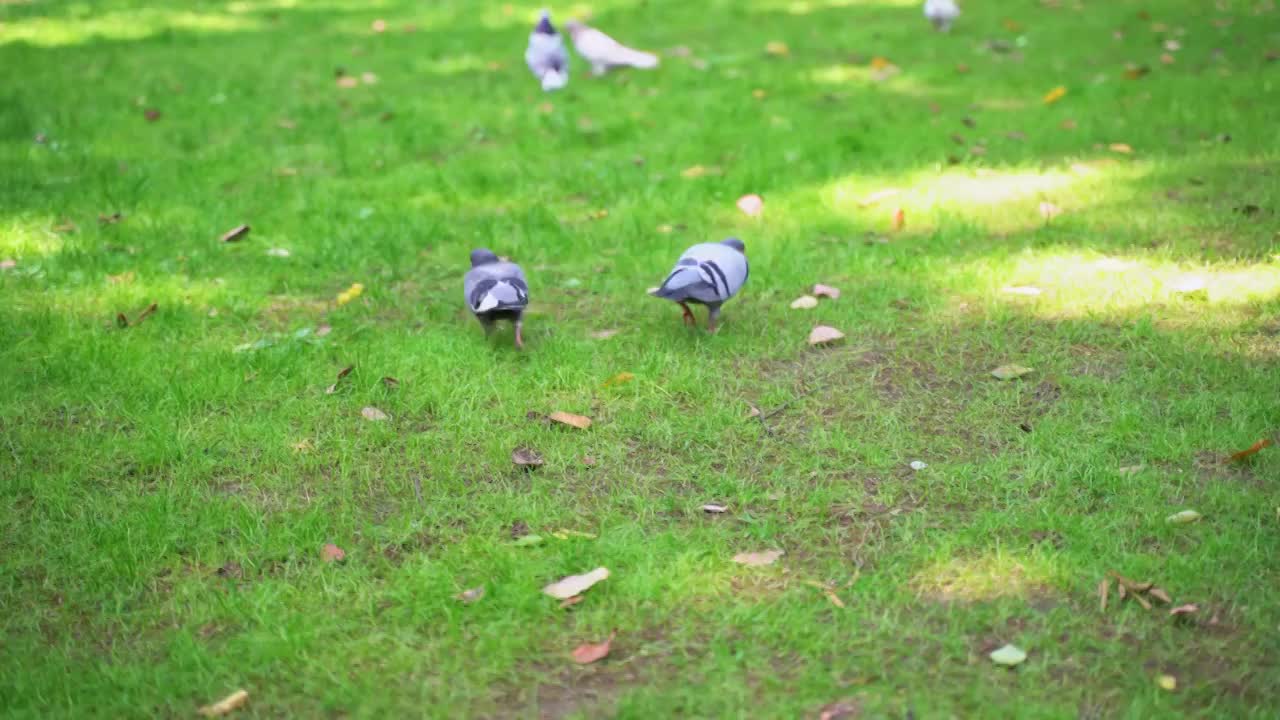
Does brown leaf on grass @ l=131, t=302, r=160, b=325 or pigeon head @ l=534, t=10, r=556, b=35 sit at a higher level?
pigeon head @ l=534, t=10, r=556, b=35

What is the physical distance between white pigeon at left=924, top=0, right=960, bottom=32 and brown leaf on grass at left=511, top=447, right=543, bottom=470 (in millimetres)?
6511

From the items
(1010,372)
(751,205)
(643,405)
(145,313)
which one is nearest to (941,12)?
(751,205)

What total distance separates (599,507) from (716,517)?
12.3 inches

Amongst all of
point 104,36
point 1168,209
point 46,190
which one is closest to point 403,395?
point 46,190

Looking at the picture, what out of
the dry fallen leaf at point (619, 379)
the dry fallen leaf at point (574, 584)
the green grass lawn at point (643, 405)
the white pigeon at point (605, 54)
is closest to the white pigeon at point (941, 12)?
the green grass lawn at point (643, 405)

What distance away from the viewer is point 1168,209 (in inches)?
192

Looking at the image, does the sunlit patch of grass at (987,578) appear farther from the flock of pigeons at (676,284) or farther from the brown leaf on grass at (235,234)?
the brown leaf on grass at (235,234)

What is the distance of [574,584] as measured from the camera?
2.54 m

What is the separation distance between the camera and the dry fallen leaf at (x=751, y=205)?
16.6 ft

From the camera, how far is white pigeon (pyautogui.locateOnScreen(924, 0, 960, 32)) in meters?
8.37

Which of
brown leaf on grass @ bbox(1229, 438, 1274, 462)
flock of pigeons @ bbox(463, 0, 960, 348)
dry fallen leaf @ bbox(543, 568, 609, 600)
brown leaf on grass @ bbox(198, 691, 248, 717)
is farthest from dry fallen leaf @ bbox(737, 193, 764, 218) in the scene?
brown leaf on grass @ bbox(198, 691, 248, 717)

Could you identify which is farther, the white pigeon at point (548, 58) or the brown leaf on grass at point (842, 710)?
the white pigeon at point (548, 58)

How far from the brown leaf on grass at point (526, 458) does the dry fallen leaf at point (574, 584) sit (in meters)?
0.58

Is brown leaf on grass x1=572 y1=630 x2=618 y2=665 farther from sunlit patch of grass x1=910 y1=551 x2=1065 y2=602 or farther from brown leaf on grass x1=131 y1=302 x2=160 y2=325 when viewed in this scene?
brown leaf on grass x1=131 y1=302 x2=160 y2=325
